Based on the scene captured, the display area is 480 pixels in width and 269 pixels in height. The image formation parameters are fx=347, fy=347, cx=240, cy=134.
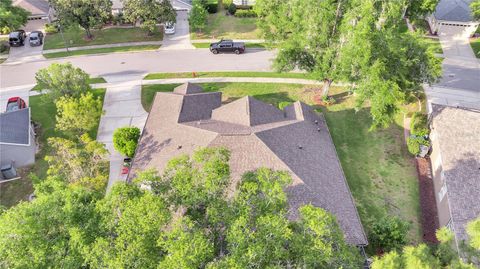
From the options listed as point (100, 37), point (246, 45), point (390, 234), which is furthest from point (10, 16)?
point (390, 234)

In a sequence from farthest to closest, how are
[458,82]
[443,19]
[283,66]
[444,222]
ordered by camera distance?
[443,19] → [458,82] → [283,66] → [444,222]

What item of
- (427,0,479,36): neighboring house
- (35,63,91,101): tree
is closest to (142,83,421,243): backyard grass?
(35,63,91,101): tree

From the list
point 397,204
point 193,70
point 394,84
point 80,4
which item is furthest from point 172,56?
point 397,204

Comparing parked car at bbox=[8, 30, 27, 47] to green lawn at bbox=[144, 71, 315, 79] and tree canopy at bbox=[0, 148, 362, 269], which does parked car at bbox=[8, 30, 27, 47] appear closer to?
green lawn at bbox=[144, 71, 315, 79]

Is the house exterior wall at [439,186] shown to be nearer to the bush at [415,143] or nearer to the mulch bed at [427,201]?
the mulch bed at [427,201]

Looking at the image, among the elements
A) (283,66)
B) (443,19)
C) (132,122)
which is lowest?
(132,122)

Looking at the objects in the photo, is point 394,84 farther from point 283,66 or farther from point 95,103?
point 95,103
